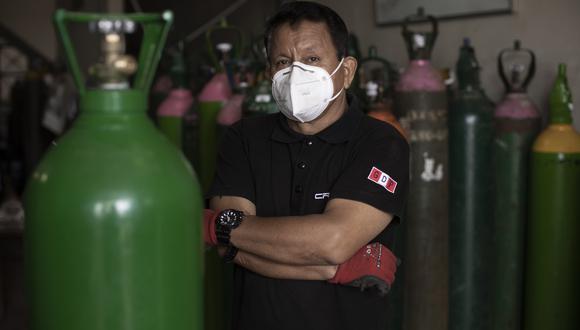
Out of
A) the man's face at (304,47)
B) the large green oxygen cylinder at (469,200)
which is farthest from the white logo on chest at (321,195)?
the large green oxygen cylinder at (469,200)

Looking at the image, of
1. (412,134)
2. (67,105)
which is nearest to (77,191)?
(412,134)

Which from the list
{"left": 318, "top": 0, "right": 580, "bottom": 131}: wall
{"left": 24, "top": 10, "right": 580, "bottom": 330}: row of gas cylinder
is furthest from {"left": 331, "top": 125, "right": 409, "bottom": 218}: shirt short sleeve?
{"left": 318, "top": 0, "right": 580, "bottom": 131}: wall

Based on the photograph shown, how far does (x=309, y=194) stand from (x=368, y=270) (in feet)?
0.58

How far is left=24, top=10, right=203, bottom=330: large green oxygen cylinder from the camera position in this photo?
698 mm

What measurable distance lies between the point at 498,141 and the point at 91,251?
1903 millimetres

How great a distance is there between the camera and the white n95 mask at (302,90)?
52.4 inches

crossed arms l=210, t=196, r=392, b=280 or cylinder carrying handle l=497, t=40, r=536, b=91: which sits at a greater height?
cylinder carrying handle l=497, t=40, r=536, b=91

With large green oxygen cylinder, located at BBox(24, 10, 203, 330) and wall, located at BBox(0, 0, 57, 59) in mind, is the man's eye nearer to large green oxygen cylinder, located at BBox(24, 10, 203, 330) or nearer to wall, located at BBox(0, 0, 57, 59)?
large green oxygen cylinder, located at BBox(24, 10, 203, 330)

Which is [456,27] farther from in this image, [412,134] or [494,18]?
[412,134]

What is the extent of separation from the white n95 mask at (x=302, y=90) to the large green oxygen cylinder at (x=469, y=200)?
111 cm

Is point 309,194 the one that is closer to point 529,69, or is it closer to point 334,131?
point 334,131

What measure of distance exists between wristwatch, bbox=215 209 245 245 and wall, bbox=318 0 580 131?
1.51 metres

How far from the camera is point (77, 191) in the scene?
69cm

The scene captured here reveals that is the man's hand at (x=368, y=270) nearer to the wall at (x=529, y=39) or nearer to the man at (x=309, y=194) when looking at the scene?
the man at (x=309, y=194)
